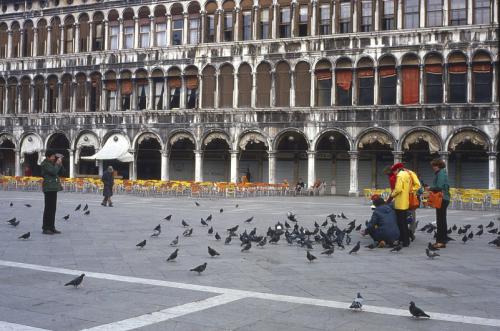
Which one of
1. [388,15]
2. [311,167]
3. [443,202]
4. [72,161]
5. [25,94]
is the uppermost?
[388,15]

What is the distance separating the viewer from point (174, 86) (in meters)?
38.2

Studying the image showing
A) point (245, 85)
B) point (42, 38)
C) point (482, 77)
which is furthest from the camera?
point (42, 38)

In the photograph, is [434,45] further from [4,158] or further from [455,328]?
[4,158]

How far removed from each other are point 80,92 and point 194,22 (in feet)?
31.7

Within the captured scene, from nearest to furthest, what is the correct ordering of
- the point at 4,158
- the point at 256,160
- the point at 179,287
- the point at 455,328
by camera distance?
1. the point at 455,328
2. the point at 179,287
3. the point at 256,160
4. the point at 4,158

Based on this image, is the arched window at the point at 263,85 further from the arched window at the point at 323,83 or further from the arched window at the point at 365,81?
the arched window at the point at 365,81

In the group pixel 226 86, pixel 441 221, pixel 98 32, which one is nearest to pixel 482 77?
pixel 226 86

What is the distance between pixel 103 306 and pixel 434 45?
28.9m

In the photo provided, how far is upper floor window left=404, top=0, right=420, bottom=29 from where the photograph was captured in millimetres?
32656

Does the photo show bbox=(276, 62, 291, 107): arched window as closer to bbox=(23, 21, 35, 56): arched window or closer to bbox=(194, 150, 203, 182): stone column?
bbox=(194, 150, 203, 182): stone column

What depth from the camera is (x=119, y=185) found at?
32.0 metres

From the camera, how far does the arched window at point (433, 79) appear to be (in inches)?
1262

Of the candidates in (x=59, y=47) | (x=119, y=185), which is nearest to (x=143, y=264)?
(x=119, y=185)

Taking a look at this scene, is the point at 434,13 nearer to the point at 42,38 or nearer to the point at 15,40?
the point at 42,38
